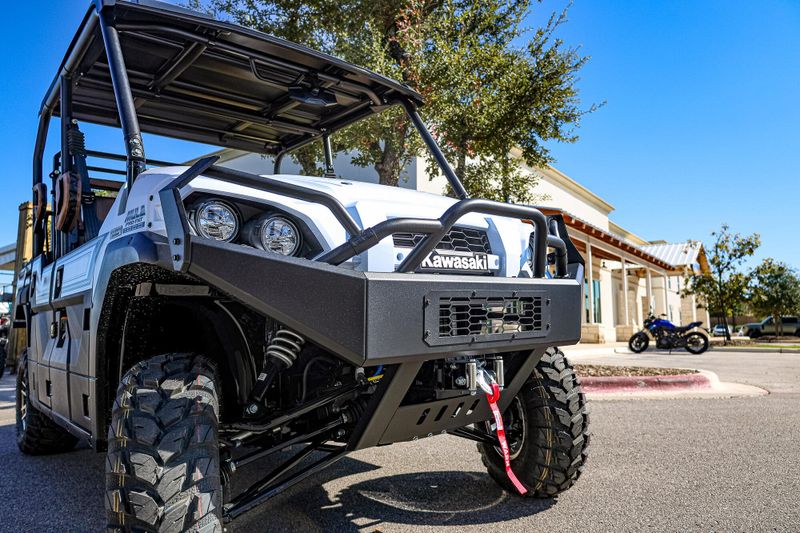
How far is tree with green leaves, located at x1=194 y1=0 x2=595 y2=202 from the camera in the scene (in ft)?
28.2

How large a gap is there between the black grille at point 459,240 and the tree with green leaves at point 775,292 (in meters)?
30.3

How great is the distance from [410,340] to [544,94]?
8287 millimetres

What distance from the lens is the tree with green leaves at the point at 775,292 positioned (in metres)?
30.6

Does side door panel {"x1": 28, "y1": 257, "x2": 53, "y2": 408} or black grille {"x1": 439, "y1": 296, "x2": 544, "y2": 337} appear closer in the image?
black grille {"x1": 439, "y1": 296, "x2": 544, "y2": 337}

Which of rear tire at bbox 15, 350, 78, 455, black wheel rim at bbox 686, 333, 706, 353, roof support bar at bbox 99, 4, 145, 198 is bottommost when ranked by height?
black wheel rim at bbox 686, 333, 706, 353

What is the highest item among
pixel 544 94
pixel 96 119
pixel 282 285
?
pixel 544 94

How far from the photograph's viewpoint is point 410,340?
2223 millimetres

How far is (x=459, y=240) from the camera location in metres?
2.68

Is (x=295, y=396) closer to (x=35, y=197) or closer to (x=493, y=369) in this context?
(x=493, y=369)

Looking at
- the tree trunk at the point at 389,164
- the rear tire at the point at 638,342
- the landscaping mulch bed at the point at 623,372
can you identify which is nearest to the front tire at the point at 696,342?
the rear tire at the point at 638,342

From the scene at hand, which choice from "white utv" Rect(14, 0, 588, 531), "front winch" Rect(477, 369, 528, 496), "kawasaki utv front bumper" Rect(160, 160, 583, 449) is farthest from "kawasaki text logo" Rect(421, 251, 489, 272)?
"front winch" Rect(477, 369, 528, 496)

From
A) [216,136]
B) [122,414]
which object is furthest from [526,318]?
[216,136]

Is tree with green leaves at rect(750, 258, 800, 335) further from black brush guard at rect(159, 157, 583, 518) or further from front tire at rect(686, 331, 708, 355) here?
black brush guard at rect(159, 157, 583, 518)

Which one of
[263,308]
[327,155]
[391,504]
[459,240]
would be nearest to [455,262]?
[459,240]
